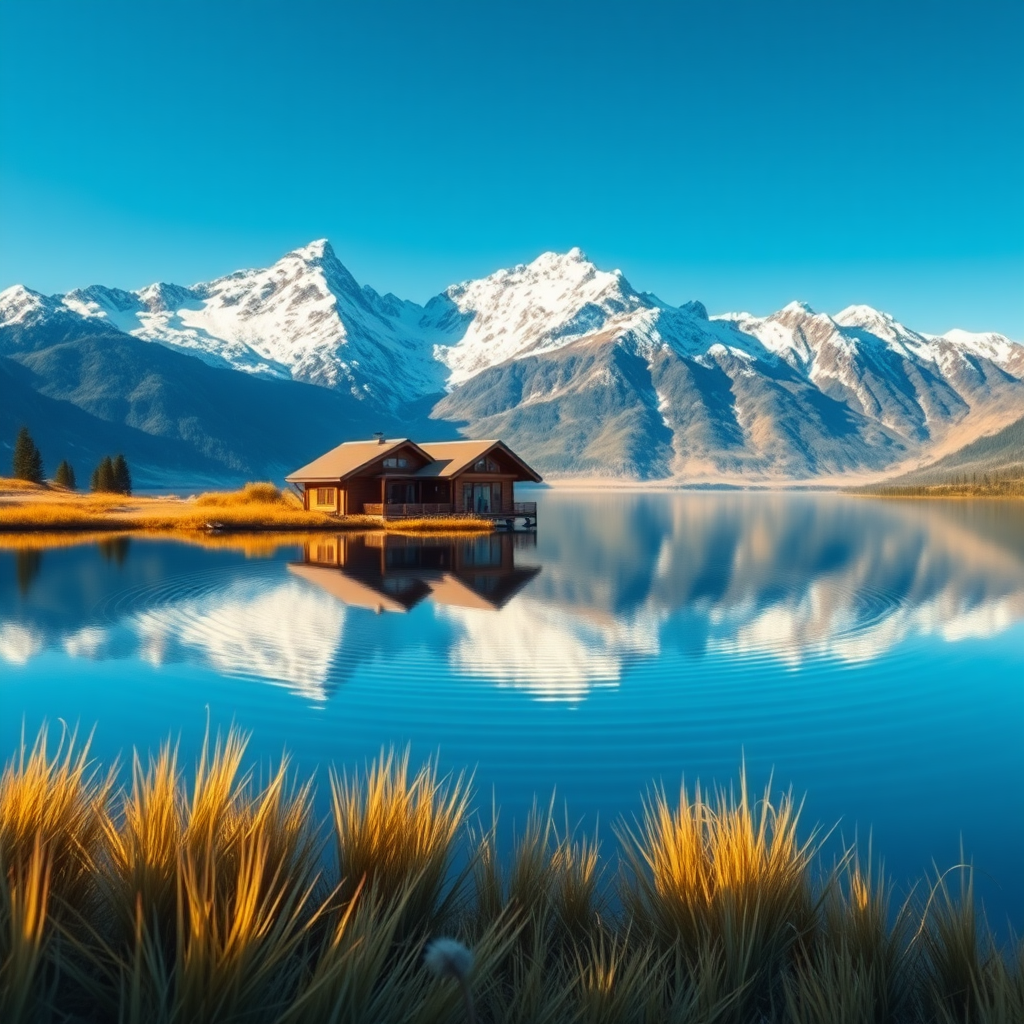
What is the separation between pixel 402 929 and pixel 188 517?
45728 millimetres

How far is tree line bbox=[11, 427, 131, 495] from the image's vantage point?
235 feet

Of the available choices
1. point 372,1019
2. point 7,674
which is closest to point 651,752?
point 372,1019

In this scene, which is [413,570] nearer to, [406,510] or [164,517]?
[406,510]

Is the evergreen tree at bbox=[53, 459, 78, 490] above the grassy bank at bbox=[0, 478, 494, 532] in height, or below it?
above

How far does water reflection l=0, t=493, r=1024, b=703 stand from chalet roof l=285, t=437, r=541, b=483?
1368 cm

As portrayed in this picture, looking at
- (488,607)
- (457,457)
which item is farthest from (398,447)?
(488,607)

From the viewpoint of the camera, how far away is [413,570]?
28156mm

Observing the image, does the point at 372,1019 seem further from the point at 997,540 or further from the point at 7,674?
the point at 997,540

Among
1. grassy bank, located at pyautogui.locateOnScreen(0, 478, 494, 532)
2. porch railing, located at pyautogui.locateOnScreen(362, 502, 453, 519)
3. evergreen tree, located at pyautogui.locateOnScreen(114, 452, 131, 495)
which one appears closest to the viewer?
grassy bank, located at pyautogui.locateOnScreen(0, 478, 494, 532)

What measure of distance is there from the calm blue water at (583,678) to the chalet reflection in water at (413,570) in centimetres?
22

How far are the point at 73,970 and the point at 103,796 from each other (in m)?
1.54

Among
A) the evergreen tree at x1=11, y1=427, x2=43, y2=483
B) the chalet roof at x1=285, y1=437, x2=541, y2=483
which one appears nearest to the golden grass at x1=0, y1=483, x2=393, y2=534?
the chalet roof at x1=285, y1=437, x2=541, y2=483

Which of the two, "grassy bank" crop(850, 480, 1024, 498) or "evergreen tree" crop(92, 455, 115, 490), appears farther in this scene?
"grassy bank" crop(850, 480, 1024, 498)

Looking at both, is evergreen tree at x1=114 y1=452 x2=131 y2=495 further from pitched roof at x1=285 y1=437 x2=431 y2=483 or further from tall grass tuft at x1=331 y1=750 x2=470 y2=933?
tall grass tuft at x1=331 y1=750 x2=470 y2=933
